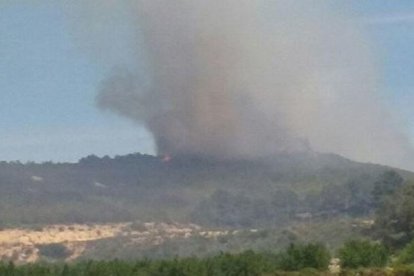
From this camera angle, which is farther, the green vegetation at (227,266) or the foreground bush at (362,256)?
the foreground bush at (362,256)

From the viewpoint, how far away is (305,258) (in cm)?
8825

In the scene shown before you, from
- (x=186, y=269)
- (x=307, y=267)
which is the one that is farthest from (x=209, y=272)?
(x=307, y=267)

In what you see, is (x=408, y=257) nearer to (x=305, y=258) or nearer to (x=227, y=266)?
(x=305, y=258)

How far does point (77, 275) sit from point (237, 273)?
14.9m

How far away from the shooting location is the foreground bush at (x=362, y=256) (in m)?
86.5

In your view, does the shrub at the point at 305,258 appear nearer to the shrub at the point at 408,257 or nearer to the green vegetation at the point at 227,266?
the green vegetation at the point at 227,266

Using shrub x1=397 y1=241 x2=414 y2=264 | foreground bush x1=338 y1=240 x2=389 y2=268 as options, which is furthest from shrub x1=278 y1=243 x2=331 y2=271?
shrub x1=397 y1=241 x2=414 y2=264

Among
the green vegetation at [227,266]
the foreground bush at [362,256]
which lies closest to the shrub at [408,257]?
the foreground bush at [362,256]

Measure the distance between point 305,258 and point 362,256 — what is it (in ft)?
14.0

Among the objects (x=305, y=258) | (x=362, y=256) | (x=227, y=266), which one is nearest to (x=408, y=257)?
(x=362, y=256)

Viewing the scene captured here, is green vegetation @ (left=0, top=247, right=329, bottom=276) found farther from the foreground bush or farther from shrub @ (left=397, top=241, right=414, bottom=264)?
shrub @ (left=397, top=241, right=414, bottom=264)

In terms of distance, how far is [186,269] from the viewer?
84.8m

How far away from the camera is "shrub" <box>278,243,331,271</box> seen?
86.4 metres

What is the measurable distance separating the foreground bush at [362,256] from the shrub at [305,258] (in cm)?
147
